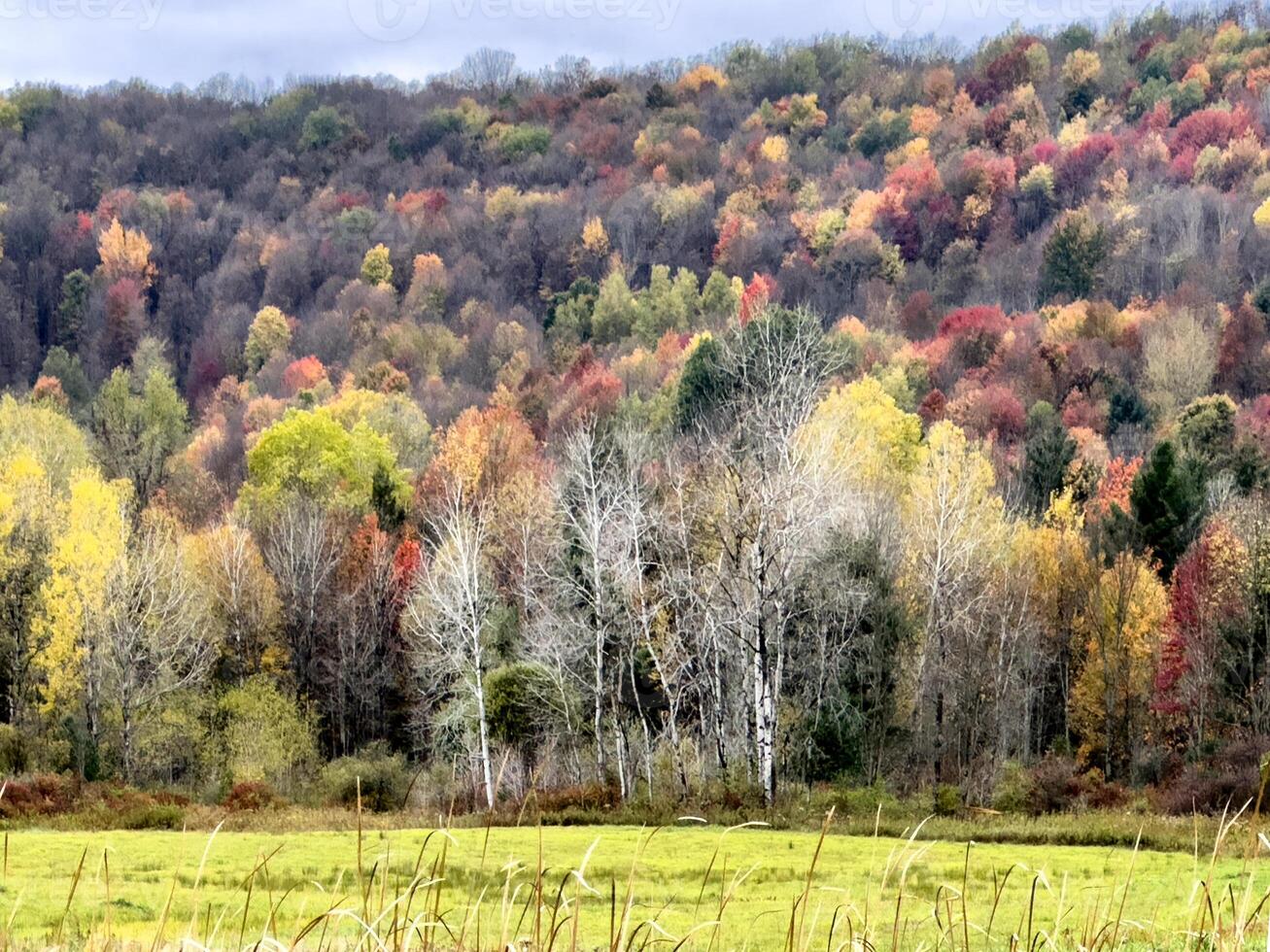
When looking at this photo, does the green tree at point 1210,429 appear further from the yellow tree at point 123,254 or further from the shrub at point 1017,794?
the yellow tree at point 123,254

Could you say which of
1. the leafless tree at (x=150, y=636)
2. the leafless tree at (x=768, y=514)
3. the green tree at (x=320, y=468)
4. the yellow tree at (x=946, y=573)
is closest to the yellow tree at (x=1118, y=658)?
the yellow tree at (x=946, y=573)

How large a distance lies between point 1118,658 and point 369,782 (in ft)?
81.9

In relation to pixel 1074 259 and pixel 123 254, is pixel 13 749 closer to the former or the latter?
pixel 1074 259

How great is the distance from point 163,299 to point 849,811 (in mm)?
151126

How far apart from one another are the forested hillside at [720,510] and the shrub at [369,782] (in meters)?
1.23

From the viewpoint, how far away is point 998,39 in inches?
7559

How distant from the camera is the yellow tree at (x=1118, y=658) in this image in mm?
44781

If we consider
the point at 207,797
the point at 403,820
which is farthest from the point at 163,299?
the point at 403,820

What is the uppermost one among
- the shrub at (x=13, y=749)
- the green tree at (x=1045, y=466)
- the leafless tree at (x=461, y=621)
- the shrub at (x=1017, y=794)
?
the green tree at (x=1045, y=466)

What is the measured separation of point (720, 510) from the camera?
33094mm

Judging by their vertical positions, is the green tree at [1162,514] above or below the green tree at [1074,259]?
below

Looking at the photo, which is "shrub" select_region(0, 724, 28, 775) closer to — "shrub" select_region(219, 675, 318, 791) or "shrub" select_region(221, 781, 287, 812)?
"shrub" select_region(219, 675, 318, 791)

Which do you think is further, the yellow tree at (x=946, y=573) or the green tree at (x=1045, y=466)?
the green tree at (x=1045, y=466)

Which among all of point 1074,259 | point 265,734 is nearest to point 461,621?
point 265,734
